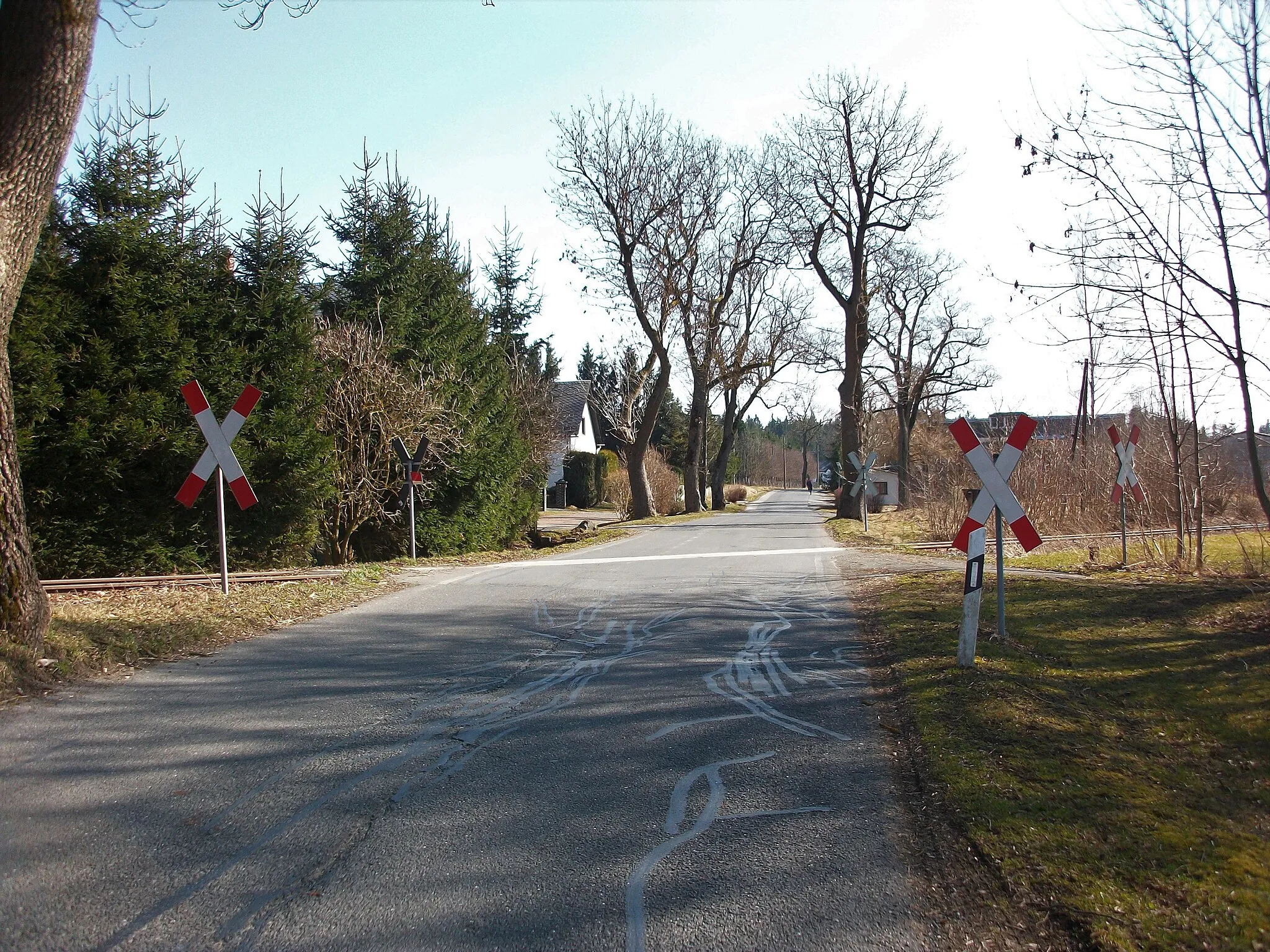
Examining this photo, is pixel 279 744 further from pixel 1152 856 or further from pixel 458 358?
pixel 458 358

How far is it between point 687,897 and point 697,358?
116 feet

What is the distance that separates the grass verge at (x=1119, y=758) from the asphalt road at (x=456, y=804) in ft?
1.69

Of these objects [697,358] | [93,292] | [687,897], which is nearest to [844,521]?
[697,358]

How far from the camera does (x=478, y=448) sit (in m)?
20.7

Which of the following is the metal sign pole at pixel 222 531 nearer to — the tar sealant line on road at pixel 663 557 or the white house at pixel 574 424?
the tar sealant line on road at pixel 663 557

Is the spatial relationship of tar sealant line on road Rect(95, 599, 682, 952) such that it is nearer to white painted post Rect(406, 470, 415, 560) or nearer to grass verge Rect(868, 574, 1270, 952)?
grass verge Rect(868, 574, 1270, 952)

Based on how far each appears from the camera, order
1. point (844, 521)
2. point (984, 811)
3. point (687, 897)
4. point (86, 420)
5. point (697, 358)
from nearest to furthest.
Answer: point (687, 897)
point (984, 811)
point (86, 420)
point (844, 521)
point (697, 358)

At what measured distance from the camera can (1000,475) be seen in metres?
7.41

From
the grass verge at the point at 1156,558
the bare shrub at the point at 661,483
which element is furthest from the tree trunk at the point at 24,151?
the bare shrub at the point at 661,483

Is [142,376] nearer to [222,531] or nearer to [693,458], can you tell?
[222,531]

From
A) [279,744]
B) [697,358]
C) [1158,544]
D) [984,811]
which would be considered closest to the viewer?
[984,811]

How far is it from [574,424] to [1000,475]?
5057cm

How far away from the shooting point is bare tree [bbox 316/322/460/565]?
1697 centimetres

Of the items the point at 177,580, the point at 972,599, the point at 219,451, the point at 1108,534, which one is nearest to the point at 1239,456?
the point at 1108,534
